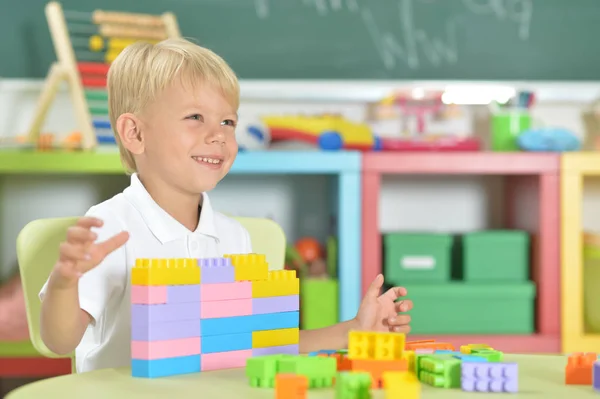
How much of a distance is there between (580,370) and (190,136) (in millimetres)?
674

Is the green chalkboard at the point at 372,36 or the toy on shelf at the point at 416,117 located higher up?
the green chalkboard at the point at 372,36

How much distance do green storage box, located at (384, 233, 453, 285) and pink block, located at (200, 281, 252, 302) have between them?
1.62m

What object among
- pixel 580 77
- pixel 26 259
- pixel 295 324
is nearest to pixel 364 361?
pixel 295 324

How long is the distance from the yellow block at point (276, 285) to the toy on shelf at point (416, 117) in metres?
1.71

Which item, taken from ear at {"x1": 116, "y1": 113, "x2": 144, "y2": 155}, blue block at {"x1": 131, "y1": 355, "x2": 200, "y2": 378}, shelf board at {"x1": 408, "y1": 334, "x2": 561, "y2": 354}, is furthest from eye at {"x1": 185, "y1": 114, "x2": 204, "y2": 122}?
shelf board at {"x1": 408, "y1": 334, "x2": 561, "y2": 354}

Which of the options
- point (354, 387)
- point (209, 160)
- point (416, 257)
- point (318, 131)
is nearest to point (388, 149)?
point (318, 131)

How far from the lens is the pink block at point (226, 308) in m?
0.91

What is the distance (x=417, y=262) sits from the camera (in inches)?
101

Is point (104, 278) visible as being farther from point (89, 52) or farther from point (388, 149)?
point (89, 52)

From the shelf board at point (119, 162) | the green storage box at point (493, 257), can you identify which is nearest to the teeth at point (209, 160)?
the shelf board at point (119, 162)

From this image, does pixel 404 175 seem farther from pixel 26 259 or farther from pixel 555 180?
pixel 26 259

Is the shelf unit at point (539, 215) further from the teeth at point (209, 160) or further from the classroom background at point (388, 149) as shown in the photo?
the teeth at point (209, 160)

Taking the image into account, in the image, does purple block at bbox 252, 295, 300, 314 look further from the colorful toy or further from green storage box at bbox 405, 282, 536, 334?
green storage box at bbox 405, 282, 536, 334

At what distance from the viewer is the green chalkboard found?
9.16 ft
